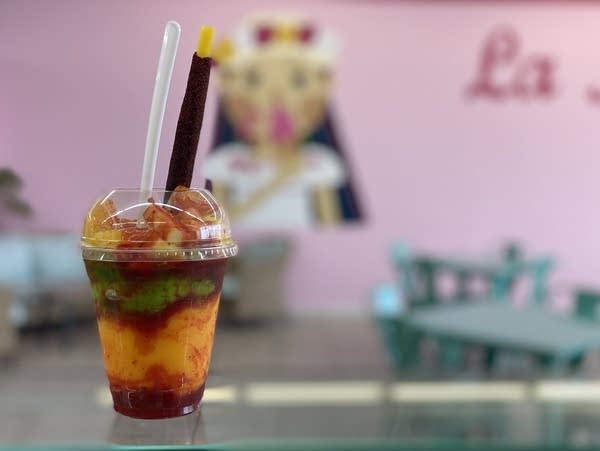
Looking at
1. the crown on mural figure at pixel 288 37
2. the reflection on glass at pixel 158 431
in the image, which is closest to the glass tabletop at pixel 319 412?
the reflection on glass at pixel 158 431

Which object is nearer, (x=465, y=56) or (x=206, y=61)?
(x=206, y=61)

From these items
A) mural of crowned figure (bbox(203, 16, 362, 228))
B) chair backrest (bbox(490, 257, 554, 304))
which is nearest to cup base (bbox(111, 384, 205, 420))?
chair backrest (bbox(490, 257, 554, 304))

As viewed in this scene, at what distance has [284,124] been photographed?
6.84m

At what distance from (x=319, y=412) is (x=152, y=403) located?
292 millimetres

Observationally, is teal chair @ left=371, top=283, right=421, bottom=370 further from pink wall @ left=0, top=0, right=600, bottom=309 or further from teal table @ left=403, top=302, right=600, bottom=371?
pink wall @ left=0, top=0, right=600, bottom=309

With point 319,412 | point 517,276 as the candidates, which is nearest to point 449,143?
point 517,276

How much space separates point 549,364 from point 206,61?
2684 millimetres

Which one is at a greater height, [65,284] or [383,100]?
[383,100]

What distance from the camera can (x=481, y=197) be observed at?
273 inches

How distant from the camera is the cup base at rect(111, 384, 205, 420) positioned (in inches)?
35.0

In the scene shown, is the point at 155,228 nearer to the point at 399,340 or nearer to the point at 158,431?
the point at 158,431

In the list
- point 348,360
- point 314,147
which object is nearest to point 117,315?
point 348,360

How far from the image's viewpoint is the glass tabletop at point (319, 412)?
0.91 metres

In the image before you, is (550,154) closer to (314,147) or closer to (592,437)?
(314,147)
